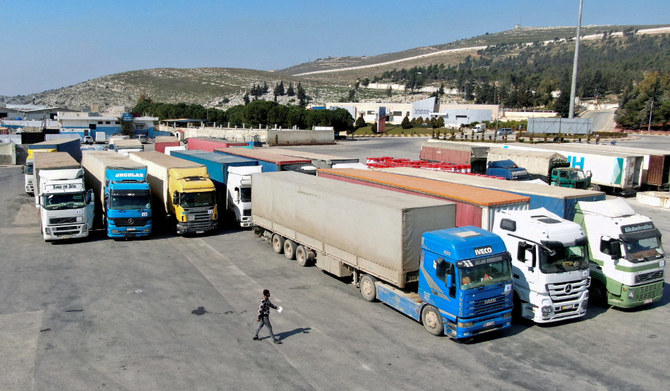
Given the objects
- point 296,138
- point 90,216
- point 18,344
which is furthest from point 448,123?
point 18,344

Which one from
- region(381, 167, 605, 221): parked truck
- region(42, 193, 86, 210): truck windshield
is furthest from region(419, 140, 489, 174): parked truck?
region(42, 193, 86, 210): truck windshield

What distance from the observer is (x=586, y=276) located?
44.3 feet

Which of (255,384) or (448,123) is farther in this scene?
(448,123)

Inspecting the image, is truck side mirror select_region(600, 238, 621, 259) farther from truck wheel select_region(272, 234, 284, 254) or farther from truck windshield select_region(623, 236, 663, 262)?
truck wheel select_region(272, 234, 284, 254)

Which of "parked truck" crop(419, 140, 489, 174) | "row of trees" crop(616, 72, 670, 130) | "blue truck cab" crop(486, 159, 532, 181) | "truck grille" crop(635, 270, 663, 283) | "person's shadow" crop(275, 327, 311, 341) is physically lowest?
"person's shadow" crop(275, 327, 311, 341)

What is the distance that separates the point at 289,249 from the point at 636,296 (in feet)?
38.6

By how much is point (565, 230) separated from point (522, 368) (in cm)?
402

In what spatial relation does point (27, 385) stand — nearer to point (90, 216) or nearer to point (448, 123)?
point (90, 216)

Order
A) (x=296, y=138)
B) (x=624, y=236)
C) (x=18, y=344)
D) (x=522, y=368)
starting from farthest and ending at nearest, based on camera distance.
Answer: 1. (x=296, y=138)
2. (x=624, y=236)
3. (x=18, y=344)
4. (x=522, y=368)

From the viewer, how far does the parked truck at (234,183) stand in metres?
23.9

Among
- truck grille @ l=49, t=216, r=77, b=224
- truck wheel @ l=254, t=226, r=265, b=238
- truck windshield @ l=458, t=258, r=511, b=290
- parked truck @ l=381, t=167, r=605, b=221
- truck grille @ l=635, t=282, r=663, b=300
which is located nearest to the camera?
truck windshield @ l=458, t=258, r=511, b=290

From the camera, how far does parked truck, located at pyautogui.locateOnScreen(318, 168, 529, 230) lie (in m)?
14.7

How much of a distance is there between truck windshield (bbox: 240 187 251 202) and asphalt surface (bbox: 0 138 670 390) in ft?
19.2

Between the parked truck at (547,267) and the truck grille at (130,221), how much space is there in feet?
Answer: 51.5
